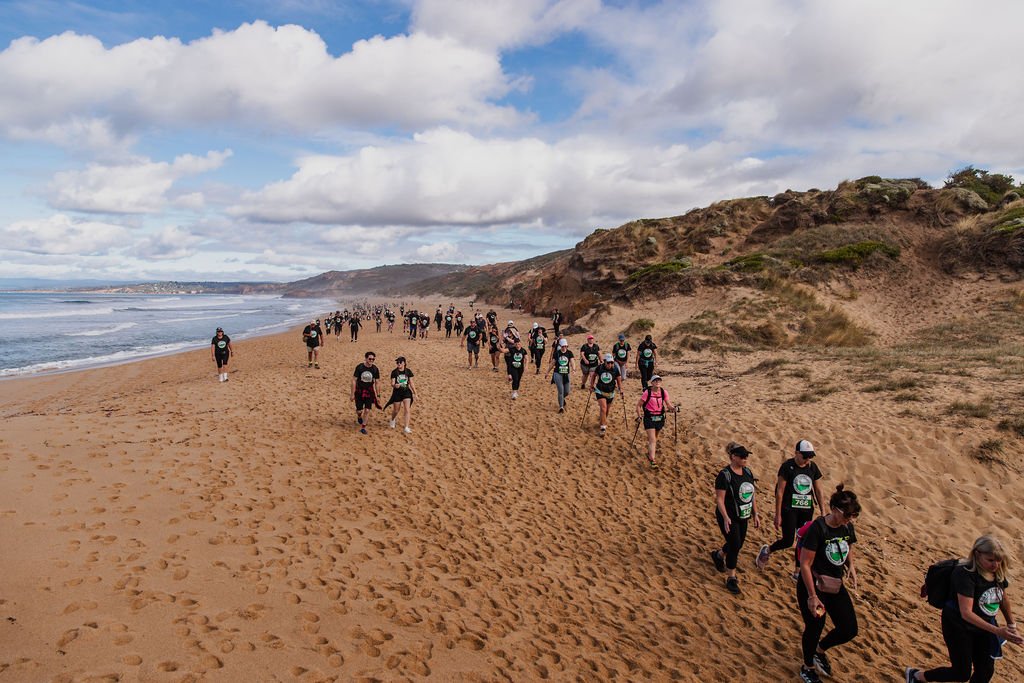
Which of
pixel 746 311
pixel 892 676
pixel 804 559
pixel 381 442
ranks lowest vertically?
pixel 892 676

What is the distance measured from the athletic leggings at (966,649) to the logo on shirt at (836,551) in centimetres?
74

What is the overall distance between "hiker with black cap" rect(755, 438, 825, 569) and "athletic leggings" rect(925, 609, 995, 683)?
1959mm

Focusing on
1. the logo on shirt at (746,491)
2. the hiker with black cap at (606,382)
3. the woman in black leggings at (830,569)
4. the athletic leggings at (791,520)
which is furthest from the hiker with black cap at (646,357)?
the woman in black leggings at (830,569)

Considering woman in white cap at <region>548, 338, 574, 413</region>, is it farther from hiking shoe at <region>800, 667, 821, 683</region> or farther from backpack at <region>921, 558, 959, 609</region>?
backpack at <region>921, 558, 959, 609</region>

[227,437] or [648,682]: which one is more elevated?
[227,437]

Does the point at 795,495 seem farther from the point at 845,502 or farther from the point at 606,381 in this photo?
the point at 606,381

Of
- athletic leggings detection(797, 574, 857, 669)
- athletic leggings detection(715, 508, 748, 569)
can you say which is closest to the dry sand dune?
athletic leggings detection(715, 508, 748, 569)

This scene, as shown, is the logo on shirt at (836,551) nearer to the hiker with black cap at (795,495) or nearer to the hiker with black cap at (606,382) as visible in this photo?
the hiker with black cap at (795,495)

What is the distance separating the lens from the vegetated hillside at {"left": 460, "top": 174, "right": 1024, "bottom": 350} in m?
22.4

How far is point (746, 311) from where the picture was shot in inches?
911

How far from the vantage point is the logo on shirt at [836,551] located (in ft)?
14.4

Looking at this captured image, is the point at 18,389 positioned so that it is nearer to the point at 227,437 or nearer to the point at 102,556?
the point at 227,437

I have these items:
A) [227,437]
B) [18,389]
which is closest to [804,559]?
[227,437]

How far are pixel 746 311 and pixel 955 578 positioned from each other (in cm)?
2093
